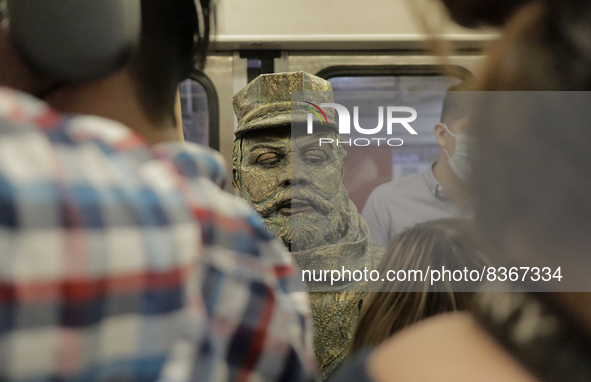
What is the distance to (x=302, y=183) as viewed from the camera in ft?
5.74

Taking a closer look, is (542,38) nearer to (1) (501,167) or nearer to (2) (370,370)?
(1) (501,167)

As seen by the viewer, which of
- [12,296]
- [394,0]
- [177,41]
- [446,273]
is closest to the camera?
[12,296]

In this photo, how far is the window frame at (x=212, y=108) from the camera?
2.15 metres

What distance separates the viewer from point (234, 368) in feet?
1.39

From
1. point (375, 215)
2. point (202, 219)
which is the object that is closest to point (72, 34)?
point (202, 219)

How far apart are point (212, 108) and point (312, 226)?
0.88m

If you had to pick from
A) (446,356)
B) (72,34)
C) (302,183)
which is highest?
(72,34)

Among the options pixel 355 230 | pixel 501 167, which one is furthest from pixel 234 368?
pixel 355 230

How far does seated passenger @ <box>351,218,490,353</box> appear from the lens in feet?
2.20

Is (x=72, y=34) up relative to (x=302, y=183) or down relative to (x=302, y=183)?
up

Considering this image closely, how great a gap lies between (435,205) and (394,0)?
1.07 m

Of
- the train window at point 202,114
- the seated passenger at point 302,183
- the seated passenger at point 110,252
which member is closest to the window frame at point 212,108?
the train window at point 202,114

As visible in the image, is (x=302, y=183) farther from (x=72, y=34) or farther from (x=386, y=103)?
(x=72, y=34)

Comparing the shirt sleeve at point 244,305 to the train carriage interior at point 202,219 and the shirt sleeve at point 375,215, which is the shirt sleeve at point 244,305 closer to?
the train carriage interior at point 202,219
